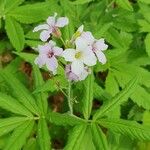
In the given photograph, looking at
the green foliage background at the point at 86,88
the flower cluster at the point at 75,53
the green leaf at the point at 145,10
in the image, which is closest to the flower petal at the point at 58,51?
the flower cluster at the point at 75,53

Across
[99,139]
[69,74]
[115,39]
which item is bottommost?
[115,39]

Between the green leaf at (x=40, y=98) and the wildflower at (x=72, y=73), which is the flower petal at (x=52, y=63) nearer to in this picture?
the wildflower at (x=72, y=73)

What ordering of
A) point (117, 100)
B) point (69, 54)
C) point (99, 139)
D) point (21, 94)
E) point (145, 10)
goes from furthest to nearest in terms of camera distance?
point (145, 10) → point (21, 94) → point (117, 100) → point (99, 139) → point (69, 54)

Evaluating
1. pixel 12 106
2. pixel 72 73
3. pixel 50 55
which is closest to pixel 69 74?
pixel 72 73

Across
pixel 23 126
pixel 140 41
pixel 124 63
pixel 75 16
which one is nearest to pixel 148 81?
pixel 124 63

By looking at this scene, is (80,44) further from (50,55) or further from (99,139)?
(99,139)

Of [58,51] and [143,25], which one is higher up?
[58,51]
